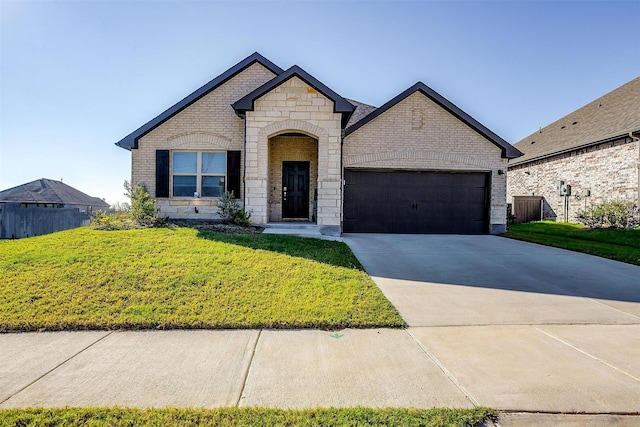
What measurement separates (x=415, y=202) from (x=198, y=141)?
27.0 feet

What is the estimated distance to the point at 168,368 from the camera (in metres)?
3.28

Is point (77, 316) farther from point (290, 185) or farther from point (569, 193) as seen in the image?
point (569, 193)

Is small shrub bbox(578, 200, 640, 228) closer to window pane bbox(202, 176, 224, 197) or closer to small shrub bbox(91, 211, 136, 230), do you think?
window pane bbox(202, 176, 224, 197)

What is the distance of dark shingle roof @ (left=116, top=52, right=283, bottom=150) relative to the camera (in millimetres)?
12484

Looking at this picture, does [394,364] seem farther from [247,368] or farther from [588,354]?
[588,354]

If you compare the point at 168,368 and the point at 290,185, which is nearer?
the point at 168,368

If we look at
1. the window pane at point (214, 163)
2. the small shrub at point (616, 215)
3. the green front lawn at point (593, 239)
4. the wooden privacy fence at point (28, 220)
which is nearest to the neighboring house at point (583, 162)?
the small shrub at point (616, 215)

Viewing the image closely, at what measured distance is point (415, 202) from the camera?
13328mm

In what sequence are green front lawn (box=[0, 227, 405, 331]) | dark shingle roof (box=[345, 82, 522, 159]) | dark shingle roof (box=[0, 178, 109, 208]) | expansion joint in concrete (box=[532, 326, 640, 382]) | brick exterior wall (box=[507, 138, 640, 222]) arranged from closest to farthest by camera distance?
expansion joint in concrete (box=[532, 326, 640, 382]), green front lawn (box=[0, 227, 405, 331]), dark shingle roof (box=[345, 82, 522, 159]), brick exterior wall (box=[507, 138, 640, 222]), dark shingle roof (box=[0, 178, 109, 208])

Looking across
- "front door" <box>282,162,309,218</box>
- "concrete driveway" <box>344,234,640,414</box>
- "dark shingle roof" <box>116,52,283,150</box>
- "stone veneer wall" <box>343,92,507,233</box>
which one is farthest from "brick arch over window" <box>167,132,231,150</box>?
"concrete driveway" <box>344,234,640,414</box>

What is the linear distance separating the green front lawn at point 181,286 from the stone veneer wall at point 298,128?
331 centimetres

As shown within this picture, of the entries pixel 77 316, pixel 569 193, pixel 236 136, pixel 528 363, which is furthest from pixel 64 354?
pixel 569 193

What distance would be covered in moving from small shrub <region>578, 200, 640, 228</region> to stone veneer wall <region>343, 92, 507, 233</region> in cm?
466

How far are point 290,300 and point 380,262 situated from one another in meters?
3.16
